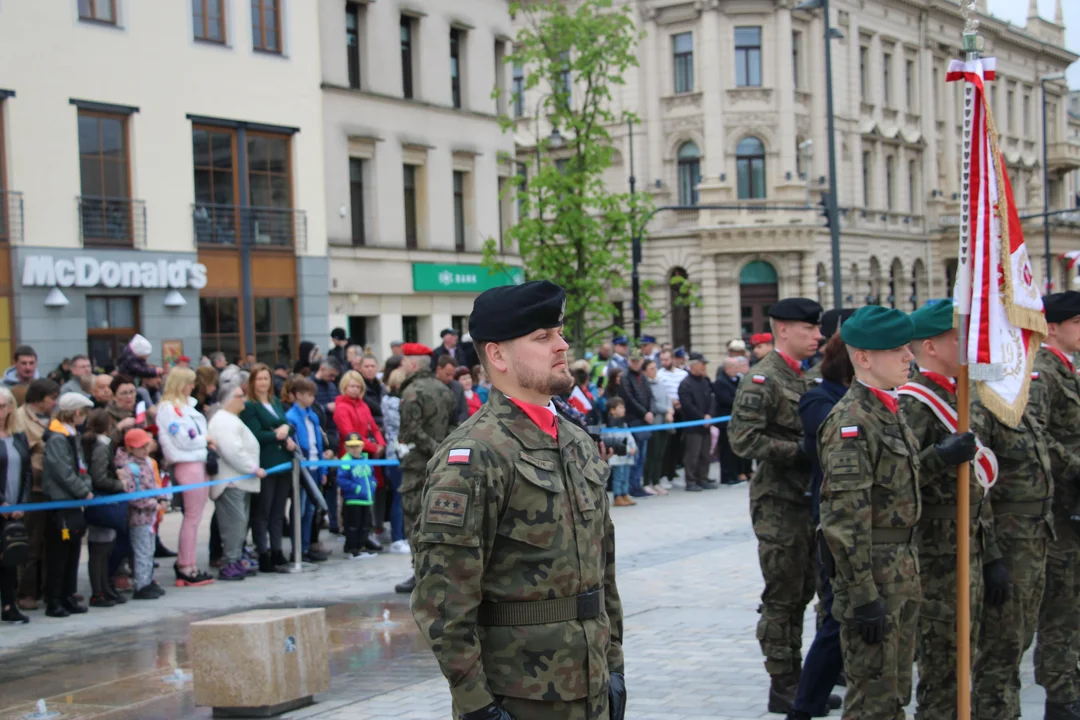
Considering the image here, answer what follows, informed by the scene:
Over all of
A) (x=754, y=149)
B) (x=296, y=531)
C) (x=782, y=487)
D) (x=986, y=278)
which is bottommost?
(x=296, y=531)

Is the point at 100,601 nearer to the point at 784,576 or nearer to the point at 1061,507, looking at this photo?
the point at 784,576

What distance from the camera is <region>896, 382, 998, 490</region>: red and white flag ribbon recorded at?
668 centimetres

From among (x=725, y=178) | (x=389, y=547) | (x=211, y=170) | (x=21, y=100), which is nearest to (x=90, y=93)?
(x=21, y=100)

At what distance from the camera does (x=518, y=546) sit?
430 cm

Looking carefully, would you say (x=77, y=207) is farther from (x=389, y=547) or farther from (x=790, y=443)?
(x=790, y=443)

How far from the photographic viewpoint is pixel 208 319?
28.6m

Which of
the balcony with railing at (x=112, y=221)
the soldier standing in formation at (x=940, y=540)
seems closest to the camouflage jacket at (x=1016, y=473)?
the soldier standing in formation at (x=940, y=540)

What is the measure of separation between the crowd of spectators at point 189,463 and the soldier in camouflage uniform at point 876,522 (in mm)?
3384

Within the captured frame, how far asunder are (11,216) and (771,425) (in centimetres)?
1950

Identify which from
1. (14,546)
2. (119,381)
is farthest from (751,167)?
(14,546)

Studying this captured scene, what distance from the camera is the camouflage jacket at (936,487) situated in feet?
21.4

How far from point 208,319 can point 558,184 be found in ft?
26.0

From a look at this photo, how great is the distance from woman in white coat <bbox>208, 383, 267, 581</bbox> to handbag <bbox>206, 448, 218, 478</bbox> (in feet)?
0.11

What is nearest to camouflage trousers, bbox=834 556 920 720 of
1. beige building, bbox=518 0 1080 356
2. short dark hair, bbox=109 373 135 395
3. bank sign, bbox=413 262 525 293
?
short dark hair, bbox=109 373 135 395
